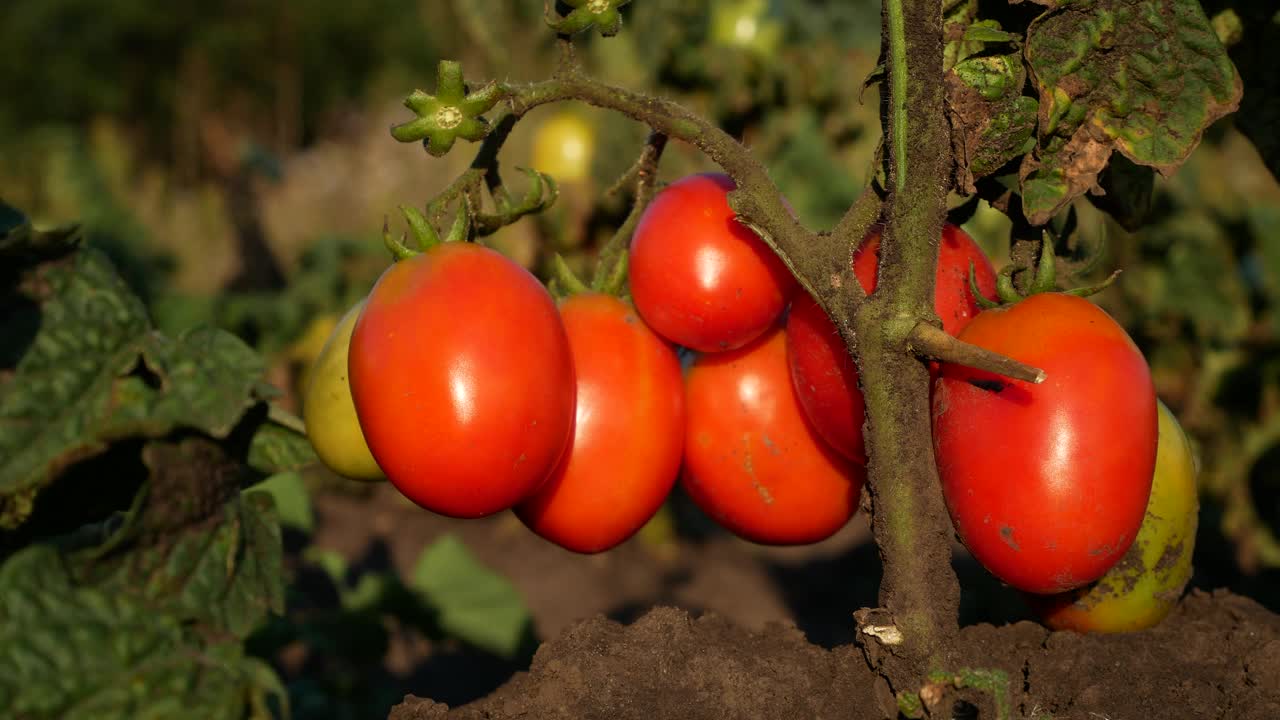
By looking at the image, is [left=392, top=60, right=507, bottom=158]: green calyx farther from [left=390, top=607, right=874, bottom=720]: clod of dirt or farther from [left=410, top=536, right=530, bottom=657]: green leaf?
[left=410, top=536, right=530, bottom=657]: green leaf

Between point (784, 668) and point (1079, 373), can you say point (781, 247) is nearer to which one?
point (1079, 373)

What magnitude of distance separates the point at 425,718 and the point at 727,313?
70cm

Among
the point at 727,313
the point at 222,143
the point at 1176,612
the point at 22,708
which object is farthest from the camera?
the point at 222,143

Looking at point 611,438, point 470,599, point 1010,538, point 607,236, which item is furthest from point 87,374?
point 607,236

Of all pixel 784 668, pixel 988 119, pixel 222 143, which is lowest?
pixel 222 143

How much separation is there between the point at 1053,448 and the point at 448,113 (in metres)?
0.88

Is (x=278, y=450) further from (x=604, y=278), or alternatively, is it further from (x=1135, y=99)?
(x=1135, y=99)

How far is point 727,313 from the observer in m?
1.57

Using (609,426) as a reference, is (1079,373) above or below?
above

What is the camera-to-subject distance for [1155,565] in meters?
1.59

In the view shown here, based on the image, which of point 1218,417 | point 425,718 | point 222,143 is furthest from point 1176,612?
point 222,143

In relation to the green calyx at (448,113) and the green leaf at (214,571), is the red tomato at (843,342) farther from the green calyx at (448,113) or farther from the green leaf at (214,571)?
the green leaf at (214,571)

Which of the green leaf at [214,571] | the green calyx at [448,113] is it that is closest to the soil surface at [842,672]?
the green leaf at [214,571]

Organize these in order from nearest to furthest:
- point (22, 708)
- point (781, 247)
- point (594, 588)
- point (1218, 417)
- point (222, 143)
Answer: point (22, 708)
point (781, 247)
point (1218, 417)
point (594, 588)
point (222, 143)
